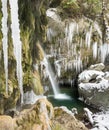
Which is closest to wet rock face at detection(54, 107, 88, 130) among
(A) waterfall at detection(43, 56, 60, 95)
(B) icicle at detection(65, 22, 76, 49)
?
(A) waterfall at detection(43, 56, 60, 95)

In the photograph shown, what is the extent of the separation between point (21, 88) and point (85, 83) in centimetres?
405

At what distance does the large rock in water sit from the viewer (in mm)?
13359

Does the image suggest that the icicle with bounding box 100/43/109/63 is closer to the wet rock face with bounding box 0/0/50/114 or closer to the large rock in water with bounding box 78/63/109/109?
the large rock in water with bounding box 78/63/109/109

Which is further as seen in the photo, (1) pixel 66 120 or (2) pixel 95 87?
(2) pixel 95 87

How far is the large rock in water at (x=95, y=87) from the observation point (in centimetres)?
1336

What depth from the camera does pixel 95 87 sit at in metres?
13.6

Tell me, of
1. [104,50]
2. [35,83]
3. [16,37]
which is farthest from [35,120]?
[104,50]

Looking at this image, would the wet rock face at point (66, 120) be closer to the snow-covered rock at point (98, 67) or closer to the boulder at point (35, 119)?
the boulder at point (35, 119)

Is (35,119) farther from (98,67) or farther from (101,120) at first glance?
(98,67)

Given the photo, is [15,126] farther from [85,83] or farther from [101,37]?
[101,37]

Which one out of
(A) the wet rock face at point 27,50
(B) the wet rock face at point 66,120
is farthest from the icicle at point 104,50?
(B) the wet rock face at point 66,120

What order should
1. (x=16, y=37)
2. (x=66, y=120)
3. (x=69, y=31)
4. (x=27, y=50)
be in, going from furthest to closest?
1. (x=69, y=31)
2. (x=27, y=50)
3. (x=16, y=37)
4. (x=66, y=120)

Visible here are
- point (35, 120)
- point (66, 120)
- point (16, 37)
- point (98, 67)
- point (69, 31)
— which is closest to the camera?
point (35, 120)

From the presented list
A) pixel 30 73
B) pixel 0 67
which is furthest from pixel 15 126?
pixel 30 73
